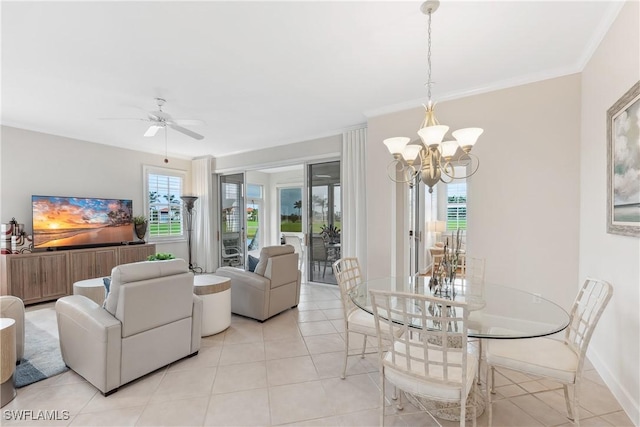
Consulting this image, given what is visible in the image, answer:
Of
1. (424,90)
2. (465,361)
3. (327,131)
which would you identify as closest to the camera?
(465,361)

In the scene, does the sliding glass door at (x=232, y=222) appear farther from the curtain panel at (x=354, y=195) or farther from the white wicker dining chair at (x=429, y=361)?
the white wicker dining chair at (x=429, y=361)

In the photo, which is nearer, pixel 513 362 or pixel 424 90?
pixel 513 362

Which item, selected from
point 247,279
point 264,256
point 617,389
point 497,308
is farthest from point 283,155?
point 617,389

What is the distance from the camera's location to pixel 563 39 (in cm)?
233

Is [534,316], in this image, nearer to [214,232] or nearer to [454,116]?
[454,116]

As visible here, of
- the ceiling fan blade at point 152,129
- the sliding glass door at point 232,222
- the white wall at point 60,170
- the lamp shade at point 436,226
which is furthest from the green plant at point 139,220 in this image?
the lamp shade at point 436,226

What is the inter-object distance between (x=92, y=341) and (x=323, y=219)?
12.3ft

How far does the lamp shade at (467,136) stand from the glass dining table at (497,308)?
1110 millimetres

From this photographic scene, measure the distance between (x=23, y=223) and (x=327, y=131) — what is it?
502cm

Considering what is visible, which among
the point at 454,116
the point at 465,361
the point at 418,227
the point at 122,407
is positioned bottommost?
the point at 122,407

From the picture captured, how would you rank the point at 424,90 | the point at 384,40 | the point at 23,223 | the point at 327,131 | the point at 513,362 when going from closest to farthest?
1. the point at 513,362
2. the point at 384,40
3. the point at 424,90
4. the point at 23,223
5. the point at 327,131

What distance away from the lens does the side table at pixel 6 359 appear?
6.29ft

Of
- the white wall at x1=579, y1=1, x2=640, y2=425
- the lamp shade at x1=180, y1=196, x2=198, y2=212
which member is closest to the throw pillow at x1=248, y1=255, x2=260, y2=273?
the lamp shade at x1=180, y1=196, x2=198, y2=212

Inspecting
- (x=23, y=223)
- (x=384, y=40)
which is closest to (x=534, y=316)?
(x=384, y=40)
